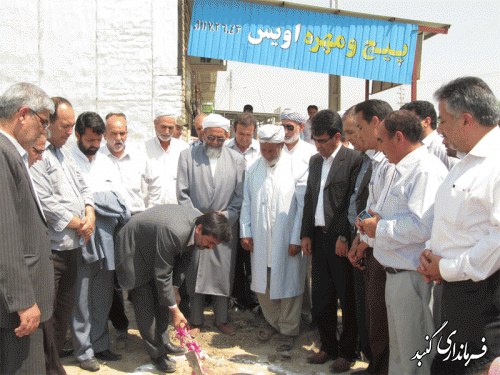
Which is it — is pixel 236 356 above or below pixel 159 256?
below

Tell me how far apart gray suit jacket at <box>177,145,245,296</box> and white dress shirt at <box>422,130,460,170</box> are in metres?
1.78

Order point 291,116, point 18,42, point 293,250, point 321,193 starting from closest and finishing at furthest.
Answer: point 321,193 < point 293,250 < point 291,116 < point 18,42

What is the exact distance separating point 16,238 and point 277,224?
8.07 feet

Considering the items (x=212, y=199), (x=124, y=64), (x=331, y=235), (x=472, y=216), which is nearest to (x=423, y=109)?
(x=331, y=235)

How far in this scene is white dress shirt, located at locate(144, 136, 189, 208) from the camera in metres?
4.36

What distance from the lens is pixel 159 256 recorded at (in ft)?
10.2

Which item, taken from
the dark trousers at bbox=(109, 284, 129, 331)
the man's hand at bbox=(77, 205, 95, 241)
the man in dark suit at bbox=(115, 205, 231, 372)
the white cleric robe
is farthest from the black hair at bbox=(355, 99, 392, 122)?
the dark trousers at bbox=(109, 284, 129, 331)

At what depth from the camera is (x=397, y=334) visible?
2686 millimetres

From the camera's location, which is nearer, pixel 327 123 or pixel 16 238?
pixel 16 238

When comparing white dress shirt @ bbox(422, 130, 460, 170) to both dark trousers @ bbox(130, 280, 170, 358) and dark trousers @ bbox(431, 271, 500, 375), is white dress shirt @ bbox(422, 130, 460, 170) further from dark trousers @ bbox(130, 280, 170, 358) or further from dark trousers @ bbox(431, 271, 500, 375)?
dark trousers @ bbox(130, 280, 170, 358)

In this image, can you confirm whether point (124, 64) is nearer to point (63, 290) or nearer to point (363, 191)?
point (63, 290)

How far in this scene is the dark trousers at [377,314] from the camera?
2998 millimetres

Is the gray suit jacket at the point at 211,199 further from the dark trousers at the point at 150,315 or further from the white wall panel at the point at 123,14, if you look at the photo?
the white wall panel at the point at 123,14

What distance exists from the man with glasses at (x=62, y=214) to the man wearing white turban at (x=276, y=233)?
1487mm
